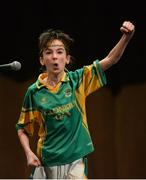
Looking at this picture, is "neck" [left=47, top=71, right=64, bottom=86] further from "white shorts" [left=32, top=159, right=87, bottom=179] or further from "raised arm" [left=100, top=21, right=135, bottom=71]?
"white shorts" [left=32, top=159, right=87, bottom=179]

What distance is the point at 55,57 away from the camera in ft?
8.69

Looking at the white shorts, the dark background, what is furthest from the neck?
the dark background

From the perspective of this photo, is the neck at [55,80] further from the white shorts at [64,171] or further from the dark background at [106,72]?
the dark background at [106,72]

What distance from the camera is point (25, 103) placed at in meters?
2.69

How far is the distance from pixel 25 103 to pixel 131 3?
249 centimetres

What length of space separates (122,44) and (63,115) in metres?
0.40

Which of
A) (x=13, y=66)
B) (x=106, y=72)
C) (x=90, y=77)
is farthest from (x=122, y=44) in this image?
(x=106, y=72)

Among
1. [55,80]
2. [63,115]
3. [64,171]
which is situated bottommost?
[64,171]

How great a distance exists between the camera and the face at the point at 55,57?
265 cm

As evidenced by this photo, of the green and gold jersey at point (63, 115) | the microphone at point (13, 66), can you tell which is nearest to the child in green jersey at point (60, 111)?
the green and gold jersey at point (63, 115)

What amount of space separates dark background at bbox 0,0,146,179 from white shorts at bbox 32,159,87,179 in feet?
7.80

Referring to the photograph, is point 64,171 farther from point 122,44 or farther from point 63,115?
point 122,44

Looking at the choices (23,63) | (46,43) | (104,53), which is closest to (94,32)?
(104,53)

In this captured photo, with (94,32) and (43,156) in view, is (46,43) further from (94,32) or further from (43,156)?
(94,32)
